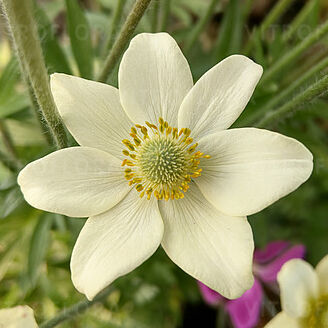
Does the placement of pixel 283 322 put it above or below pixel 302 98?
below

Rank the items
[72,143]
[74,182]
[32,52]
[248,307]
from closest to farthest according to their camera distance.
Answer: [32,52], [74,182], [72,143], [248,307]

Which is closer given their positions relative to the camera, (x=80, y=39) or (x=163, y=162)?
(x=163, y=162)

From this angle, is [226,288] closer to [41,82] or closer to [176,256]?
[176,256]

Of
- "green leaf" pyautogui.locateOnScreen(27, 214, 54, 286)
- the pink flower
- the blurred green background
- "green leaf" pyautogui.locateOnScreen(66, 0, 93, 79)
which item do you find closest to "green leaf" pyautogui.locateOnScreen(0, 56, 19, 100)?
the blurred green background

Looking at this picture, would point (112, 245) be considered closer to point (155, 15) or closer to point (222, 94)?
point (222, 94)

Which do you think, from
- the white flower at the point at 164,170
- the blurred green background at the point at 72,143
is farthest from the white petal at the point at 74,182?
the blurred green background at the point at 72,143

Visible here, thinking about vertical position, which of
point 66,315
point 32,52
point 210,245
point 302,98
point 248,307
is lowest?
point 248,307

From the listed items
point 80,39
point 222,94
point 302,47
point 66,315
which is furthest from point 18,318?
point 302,47

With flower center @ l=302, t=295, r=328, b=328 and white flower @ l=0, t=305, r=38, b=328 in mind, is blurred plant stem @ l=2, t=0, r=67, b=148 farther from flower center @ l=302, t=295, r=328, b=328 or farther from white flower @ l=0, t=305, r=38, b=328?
flower center @ l=302, t=295, r=328, b=328
